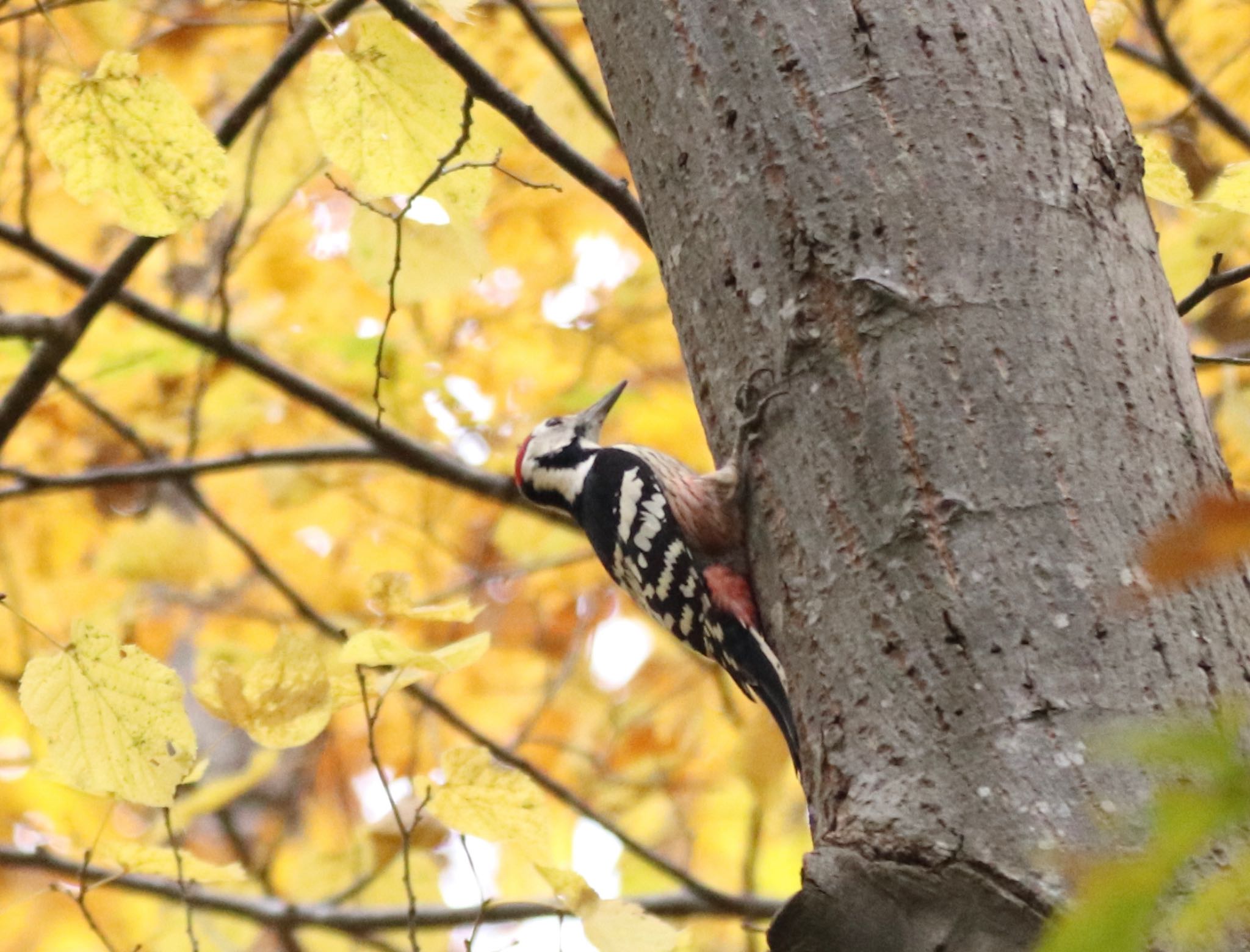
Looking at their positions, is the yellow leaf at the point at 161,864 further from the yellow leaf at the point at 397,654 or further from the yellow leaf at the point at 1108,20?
the yellow leaf at the point at 1108,20

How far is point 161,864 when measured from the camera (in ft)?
6.44

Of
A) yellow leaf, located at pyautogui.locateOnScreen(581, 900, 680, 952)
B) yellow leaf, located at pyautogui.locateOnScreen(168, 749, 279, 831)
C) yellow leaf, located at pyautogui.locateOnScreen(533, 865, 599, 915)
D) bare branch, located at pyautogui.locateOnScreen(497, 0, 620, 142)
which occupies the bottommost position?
yellow leaf, located at pyautogui.locateOnScreen(581, 900, 680, 952)

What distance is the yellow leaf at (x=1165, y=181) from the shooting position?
1.89m

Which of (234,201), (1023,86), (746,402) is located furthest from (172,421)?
(1023,86)

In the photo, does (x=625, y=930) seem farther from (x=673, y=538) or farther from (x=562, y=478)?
(x=562, y=478)

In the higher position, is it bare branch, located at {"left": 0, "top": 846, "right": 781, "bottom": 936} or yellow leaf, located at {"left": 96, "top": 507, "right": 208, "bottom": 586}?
yellow leaf, located at {"left": 96, "top": 507, "right": 208, "bottom": 586}

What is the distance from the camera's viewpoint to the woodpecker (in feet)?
7.11

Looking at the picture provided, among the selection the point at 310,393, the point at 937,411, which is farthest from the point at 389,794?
the point at 310,393

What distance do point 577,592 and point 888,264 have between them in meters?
3.85

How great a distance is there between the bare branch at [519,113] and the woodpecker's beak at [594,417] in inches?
54.8

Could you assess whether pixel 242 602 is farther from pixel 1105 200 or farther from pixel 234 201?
pixel 1105 200

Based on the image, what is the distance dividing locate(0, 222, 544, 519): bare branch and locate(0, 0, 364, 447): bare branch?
0.20 meters

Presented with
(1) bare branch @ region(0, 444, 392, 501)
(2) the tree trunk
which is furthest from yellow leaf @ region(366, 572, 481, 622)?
(1) bare branch @ region(0, 444, 392, 501)

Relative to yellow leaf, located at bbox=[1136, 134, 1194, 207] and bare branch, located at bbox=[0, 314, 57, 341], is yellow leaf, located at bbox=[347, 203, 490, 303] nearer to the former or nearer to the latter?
bare branch, located at bbox=[0, 314, 57, 341]
